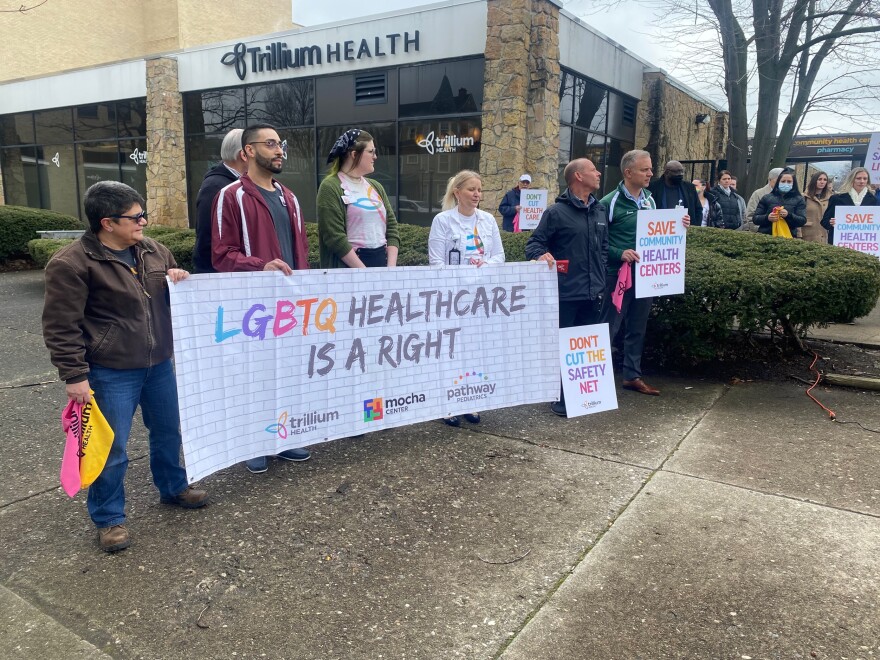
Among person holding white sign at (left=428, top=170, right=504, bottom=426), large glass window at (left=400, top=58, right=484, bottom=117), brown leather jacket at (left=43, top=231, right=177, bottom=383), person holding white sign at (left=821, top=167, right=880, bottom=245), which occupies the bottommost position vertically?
brown leather jacket at (left=43, top=231, right=177, bottom=383)

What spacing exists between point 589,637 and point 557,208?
3.14 m

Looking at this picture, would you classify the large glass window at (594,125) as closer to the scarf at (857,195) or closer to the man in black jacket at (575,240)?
the scarf at (857,195)

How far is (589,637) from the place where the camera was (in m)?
2.52

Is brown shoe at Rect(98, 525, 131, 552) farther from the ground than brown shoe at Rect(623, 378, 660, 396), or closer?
closer

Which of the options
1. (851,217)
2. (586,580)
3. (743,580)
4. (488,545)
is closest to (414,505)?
(488,545)

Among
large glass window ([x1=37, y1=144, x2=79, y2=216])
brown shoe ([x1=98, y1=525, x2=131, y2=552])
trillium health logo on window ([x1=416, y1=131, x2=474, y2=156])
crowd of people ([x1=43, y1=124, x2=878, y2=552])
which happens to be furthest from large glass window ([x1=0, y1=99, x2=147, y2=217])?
brown shoe ([x1=98, y1=525, x2=131, y2=552])

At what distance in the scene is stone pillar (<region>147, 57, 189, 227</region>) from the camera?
16891mm

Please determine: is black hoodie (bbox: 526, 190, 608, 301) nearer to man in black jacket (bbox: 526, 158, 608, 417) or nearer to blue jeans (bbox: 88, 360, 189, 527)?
man in black jacket (bbox: 526, 158, 608, 417)

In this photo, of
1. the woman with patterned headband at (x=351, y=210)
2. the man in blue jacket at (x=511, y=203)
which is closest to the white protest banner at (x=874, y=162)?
the man in blue jacket at (x=511, y=203)

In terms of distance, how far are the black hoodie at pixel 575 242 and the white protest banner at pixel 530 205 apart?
489cm

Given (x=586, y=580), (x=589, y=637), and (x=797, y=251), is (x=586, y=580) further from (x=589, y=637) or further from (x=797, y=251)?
(x=797, y=251)

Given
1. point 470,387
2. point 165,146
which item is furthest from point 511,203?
point 165,146

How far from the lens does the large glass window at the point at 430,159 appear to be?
41.5ft

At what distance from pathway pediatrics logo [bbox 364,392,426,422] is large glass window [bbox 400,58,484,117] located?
9085 millimetres
